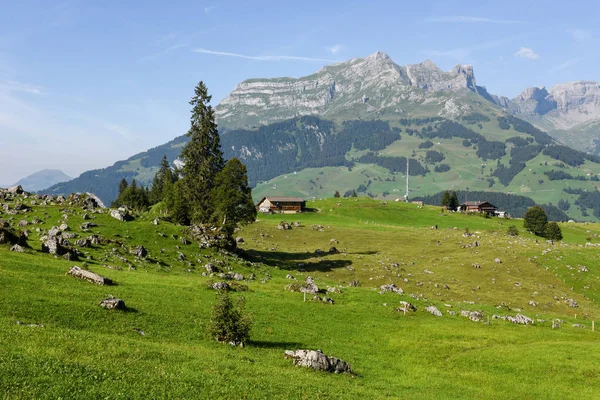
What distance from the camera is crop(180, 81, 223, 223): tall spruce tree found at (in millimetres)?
82938

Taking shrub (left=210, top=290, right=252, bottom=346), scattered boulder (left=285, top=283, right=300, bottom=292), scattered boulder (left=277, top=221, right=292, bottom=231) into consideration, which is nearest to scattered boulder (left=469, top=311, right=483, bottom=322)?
scattered boulder (left=285, top=283, right=300, bottom=292)

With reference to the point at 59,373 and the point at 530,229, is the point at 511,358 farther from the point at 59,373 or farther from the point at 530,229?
the point at 530,229

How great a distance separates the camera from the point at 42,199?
264 feet

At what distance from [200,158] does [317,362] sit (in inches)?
2576

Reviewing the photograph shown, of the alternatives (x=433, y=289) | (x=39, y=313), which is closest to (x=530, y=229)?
(x=433, y=289)

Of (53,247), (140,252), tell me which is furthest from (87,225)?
(53,247)

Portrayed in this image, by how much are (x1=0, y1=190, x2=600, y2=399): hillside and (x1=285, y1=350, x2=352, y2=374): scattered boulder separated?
703mm

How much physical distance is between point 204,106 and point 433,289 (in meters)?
56.5

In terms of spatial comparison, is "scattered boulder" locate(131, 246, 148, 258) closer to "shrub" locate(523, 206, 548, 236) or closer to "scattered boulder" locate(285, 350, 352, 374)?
"scattered boulder" locate(285, 350, 352, 374)

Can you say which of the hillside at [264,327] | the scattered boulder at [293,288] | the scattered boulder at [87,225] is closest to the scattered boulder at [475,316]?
the hillside at [264,327]

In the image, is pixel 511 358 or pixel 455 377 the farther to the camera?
pixel 511 358

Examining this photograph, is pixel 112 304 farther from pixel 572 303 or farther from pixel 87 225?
pixel 572 303

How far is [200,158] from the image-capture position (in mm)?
85688

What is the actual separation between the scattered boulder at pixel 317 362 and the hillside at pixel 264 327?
703mm
